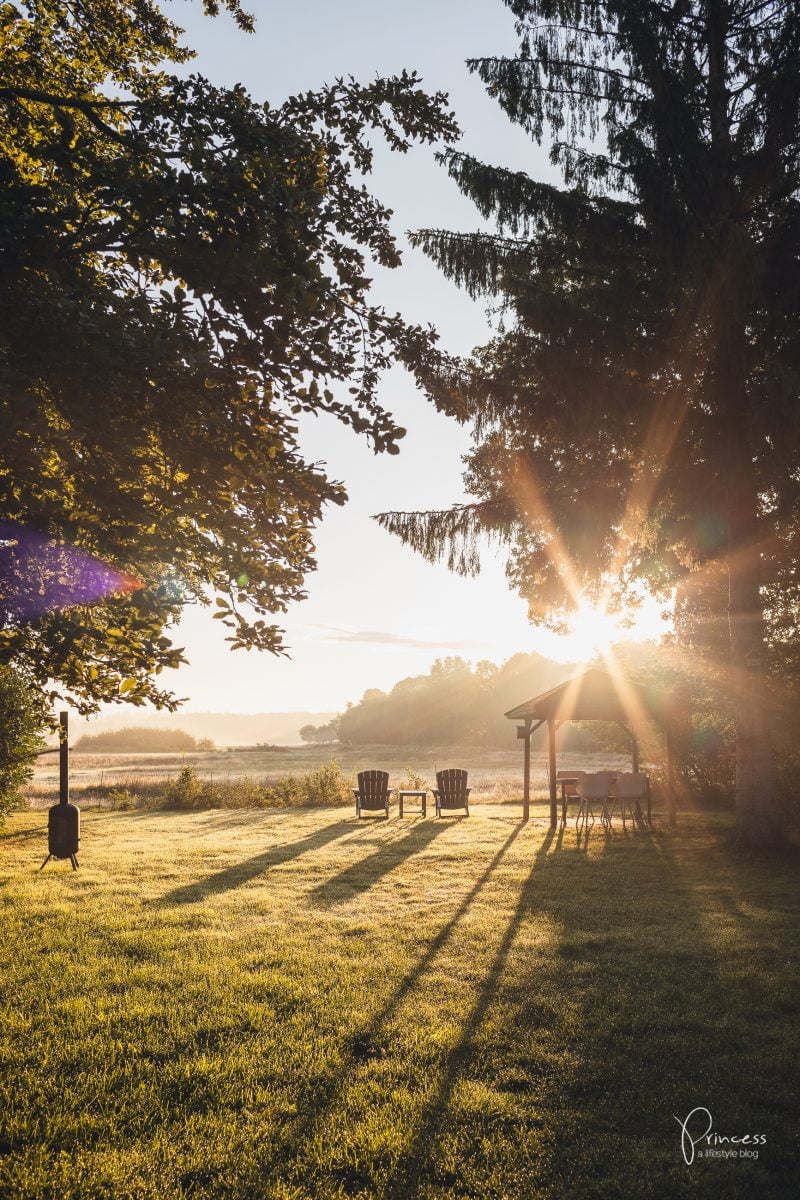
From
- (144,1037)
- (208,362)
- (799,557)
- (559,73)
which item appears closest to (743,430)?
(799,557)

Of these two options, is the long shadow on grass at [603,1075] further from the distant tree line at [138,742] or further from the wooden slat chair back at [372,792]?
the distant tree line at [138,742]

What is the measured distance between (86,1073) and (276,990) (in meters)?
1.64

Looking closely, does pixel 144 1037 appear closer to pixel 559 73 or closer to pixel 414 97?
pixel 414 97

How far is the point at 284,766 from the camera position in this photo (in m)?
49.2

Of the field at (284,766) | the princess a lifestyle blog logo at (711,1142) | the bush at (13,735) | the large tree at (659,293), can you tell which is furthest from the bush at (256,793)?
the princess a lifestyle blog logo at (711,1142)

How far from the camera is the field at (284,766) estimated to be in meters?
27.0

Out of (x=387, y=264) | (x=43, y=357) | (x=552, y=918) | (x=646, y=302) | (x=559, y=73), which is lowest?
(x=552, y=918)

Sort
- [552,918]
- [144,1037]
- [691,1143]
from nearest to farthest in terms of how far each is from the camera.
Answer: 1. [691,1143]
2. [144,1037]
3. [552,918]

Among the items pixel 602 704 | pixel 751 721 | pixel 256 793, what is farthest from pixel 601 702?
pixel 256 793

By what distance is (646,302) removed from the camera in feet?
32.7

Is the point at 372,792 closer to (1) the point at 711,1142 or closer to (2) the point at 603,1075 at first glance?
(2) the point at 603,1075

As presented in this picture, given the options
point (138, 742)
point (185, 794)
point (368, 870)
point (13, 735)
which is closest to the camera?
point (368, 870)

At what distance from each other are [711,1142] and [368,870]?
7665 mm

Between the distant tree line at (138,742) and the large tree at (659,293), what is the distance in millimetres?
71374
